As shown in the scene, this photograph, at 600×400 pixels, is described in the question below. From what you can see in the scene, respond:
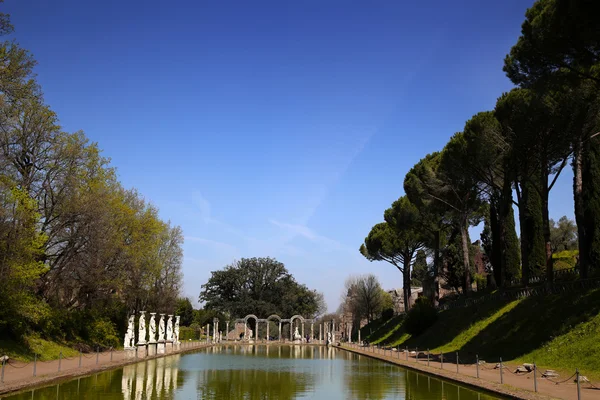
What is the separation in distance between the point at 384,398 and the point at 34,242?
1595 cm

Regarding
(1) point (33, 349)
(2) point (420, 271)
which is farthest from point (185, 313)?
(1) point (33, 349)

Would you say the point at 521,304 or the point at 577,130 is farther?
the point at 521,304

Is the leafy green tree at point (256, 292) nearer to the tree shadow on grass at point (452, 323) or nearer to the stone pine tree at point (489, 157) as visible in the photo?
the tree shadow on grass at point (452, 323)

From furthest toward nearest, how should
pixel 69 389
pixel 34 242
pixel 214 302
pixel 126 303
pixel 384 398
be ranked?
pixel 214 302 → pixel 126 303 → pixel 34 242 → pixel 69 389 → pixel 384 398

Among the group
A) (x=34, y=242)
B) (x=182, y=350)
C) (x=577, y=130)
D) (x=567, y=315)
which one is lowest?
(x=182, y=350)

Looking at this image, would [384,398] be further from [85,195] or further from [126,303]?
[126,303]

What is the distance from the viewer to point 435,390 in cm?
1591

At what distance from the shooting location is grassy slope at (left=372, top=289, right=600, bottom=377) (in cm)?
1909

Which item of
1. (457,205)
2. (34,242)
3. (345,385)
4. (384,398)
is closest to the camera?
(384,398)

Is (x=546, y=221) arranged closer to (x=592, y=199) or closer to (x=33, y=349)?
(x=592, y=199)

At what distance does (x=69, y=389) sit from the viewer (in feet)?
50.5

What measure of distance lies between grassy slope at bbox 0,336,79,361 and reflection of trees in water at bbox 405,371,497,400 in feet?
54.7

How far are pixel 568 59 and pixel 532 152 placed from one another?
878 centimetres

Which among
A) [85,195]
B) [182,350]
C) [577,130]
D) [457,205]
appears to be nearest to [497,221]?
[457,205]
